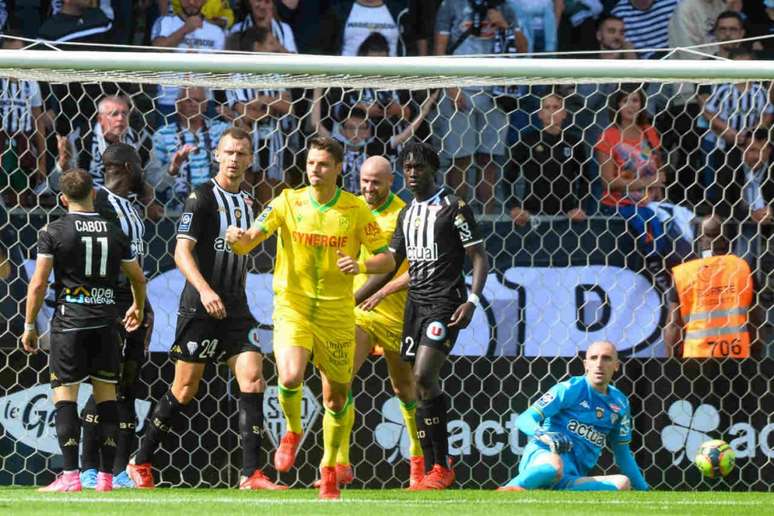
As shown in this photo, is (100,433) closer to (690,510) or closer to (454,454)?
(454,454)

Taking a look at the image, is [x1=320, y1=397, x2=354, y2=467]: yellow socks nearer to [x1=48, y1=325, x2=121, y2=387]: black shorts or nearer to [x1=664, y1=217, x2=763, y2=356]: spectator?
[x1=48, y1=325, x2=121, y2=387]: black shorts

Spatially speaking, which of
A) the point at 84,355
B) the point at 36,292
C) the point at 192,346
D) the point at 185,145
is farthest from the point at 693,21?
the point at 36,292

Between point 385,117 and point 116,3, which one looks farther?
point 116,3

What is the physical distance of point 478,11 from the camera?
1091 cm

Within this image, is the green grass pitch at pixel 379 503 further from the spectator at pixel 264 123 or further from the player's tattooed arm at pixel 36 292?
the spectator at pixel 264 123

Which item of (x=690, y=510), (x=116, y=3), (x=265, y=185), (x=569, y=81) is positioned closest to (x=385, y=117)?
(x=265, y=185)

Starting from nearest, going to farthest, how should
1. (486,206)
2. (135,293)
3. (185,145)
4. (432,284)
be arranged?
(135,293)
(432,284)
(185,145)
(486,206)

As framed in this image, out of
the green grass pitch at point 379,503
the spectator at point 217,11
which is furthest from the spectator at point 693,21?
the green grass pitch at point 379,503

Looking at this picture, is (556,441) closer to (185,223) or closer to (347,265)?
(347,265)

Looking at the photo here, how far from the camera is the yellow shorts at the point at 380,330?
25.7ft

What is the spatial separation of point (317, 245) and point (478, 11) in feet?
15.5

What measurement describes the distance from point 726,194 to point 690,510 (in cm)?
341

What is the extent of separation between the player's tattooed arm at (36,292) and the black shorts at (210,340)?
796 mm

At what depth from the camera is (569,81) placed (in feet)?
24.6
